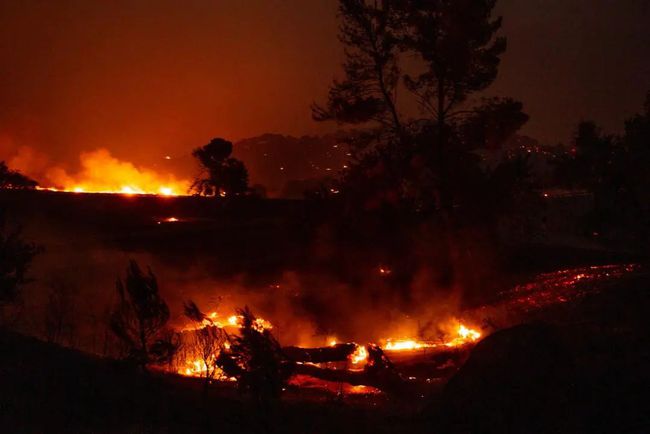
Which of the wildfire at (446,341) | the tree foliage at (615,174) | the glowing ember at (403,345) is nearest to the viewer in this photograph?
the wildfire at (446,341)

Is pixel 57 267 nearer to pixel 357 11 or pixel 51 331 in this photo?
pixel 51 331

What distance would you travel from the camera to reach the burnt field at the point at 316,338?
7.26 metres

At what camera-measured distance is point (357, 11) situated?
20.2 meters

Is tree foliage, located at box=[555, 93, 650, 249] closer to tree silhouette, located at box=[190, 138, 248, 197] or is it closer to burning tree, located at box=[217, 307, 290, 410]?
burning tree, located at box=[217, 307, 290, 410]

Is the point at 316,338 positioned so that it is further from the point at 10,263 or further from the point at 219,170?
the point at 219,170

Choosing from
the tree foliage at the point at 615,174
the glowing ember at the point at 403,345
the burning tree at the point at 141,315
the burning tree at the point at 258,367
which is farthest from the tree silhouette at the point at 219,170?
the burning tree at the point at 258,367

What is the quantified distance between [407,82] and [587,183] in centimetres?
1211

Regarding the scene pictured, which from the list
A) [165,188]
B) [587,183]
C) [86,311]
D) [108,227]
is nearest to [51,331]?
[86,311]

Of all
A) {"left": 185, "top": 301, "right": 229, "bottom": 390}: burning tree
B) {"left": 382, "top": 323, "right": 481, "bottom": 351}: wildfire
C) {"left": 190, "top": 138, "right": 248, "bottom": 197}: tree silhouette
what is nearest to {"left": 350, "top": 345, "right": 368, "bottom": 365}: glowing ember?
{"left": 382, "top": 323, "right": 481, "bottom": 351}: wildfire

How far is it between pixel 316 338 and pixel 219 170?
2941 centimetres

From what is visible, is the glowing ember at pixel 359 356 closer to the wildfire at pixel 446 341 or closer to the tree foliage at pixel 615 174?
the wildfire at pixel 446 341

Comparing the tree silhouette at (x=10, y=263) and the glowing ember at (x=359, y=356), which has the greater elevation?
the tree silhouette at (x=10, y=263)

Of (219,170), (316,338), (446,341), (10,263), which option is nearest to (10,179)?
(219,170)

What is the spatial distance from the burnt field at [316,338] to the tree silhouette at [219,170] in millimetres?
14670
